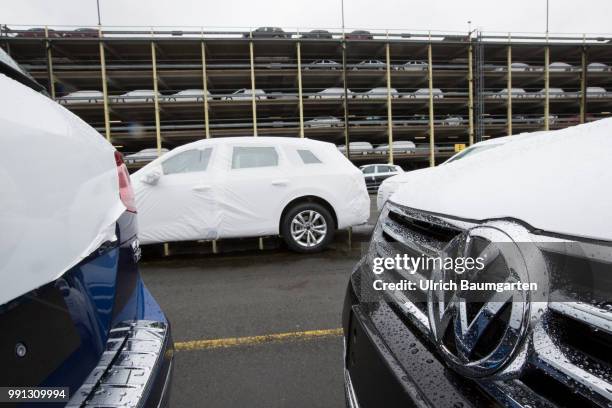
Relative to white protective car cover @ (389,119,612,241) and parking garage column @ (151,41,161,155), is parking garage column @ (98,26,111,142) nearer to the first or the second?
parking garage column @ (151,41,161,155)

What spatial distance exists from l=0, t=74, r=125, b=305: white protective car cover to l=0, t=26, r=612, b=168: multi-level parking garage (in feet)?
73.9

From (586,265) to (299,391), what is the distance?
1672 mm

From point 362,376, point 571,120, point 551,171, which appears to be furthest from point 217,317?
point 571,120

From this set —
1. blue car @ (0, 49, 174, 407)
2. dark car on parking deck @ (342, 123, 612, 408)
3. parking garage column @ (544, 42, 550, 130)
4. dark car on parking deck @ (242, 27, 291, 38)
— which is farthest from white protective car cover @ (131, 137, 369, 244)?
parking garage column @ (544, 42, 550, 130)

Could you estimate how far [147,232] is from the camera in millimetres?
4562

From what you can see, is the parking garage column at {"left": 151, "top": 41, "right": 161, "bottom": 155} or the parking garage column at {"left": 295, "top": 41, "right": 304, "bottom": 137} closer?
the parking garage column at {"left": 151, "top": 41, "right": 161, "bottom": 155}

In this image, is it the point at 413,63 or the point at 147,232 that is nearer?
the point at 147,232

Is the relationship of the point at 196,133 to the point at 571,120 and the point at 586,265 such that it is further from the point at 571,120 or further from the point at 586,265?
the point at 571,120

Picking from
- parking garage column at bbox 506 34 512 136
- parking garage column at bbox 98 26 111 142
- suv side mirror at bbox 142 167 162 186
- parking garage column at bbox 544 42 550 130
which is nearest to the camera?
suv side mirror at bbox 142 167 162 186

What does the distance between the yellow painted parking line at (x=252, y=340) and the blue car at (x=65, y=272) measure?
130cm

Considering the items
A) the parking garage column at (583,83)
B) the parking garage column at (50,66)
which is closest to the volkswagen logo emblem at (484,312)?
the parking garage column at (50,66)

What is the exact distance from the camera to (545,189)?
32.2 inches

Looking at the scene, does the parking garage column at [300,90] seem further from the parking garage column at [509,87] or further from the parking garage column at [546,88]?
the parking garage column at [546,88]

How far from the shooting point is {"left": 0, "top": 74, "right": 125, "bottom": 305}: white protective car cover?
739mm
